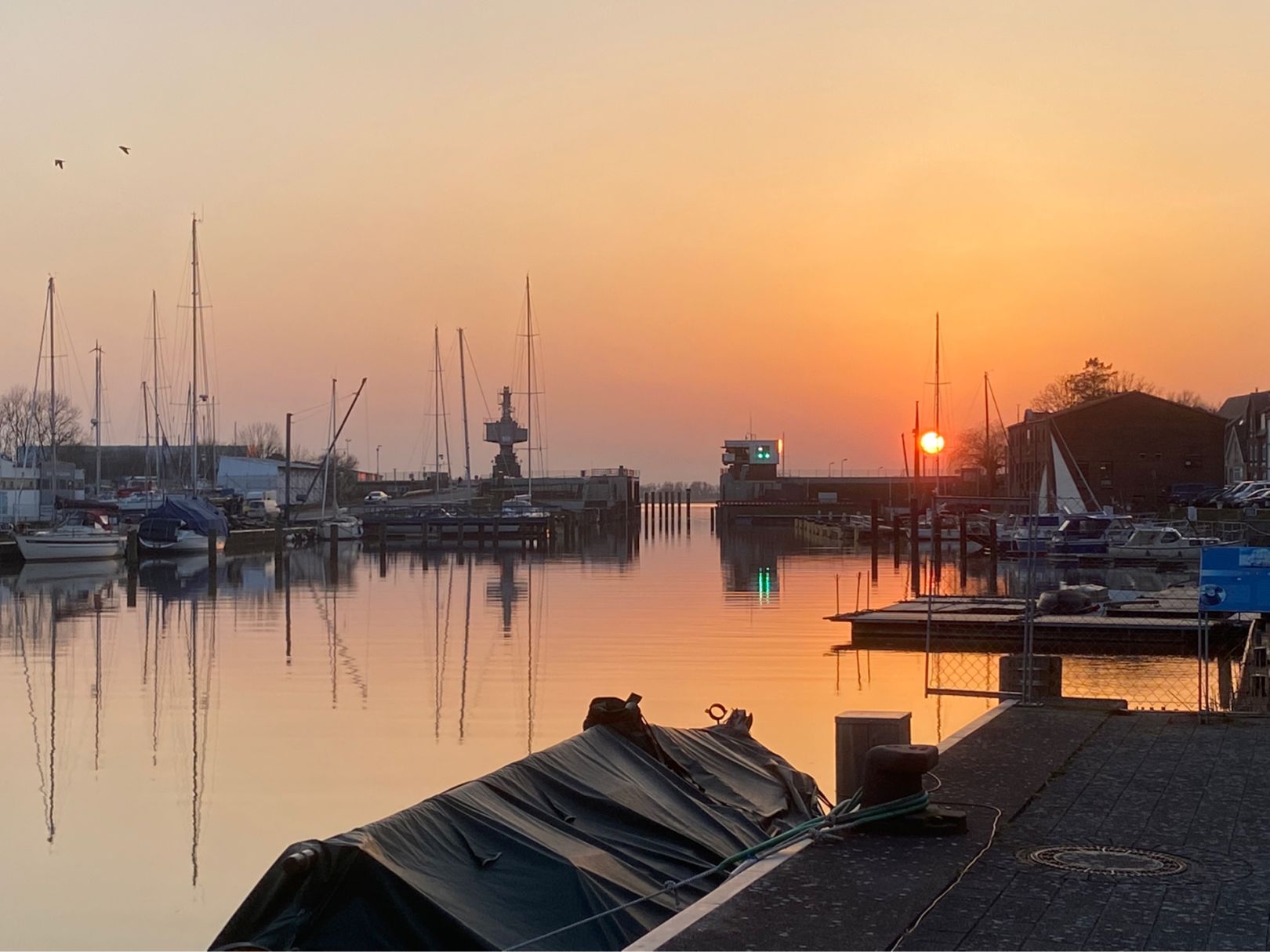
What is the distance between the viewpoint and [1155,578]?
205ft

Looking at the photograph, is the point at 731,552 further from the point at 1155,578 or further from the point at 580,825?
the point at 580,825

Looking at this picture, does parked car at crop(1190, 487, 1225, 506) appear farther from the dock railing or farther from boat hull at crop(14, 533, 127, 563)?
boat hull at crop(14, 533, 127, 563)

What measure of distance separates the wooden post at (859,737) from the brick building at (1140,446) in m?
105

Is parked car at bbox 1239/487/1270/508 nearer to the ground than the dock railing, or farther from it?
farther from it

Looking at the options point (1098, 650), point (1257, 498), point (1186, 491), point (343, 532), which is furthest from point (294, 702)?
point (1186, 491)

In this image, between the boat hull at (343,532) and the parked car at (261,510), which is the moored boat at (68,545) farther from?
the parked car at (261,510)

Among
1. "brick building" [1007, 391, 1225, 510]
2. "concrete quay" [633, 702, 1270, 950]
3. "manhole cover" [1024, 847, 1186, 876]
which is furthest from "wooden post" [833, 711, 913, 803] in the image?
"brick building" [1007, 391, 1225, 510]

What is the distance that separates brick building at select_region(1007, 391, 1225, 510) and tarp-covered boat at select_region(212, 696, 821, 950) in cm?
10398

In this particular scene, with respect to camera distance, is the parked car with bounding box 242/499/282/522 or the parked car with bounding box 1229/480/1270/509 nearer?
the parked car with bounding box 1229/480/1270/509

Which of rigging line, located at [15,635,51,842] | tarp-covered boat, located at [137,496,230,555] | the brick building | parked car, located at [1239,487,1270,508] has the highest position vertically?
the brick building

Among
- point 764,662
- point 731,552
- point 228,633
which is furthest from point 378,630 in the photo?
point 731,552

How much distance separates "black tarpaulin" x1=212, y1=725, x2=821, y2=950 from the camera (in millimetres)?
10539

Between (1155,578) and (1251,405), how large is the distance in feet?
234

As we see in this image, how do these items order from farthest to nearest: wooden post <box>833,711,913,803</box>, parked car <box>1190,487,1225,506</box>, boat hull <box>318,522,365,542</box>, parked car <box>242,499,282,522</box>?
parked car <box>242,499,282,522</box> → boat hull <box>318,522,365,542</box> → parked car <box>1190,487,1225,506</box> → wooden post <box>833,711,913,803</box>
